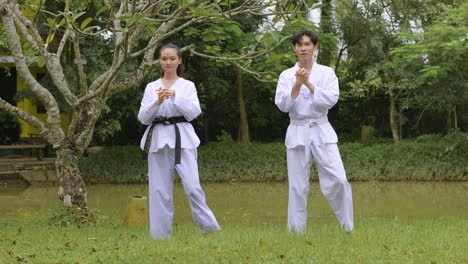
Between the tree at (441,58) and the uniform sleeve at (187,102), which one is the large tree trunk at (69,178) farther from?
the tree at (441,58)

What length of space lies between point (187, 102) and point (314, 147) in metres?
1.19

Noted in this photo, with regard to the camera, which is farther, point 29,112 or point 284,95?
point 29,112

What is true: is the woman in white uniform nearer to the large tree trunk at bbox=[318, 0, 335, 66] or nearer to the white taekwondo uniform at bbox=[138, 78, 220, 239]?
the white taekwondo uniform at bbox=[138, 78, 220, 239]

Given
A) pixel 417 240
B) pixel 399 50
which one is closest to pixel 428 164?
pixel 399 50

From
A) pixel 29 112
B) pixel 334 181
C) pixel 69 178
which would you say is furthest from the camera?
pixel 29 112

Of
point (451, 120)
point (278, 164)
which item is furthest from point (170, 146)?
point (451, 120)

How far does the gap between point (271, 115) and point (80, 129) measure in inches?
563

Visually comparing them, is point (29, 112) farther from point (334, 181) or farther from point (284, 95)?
point (334, 181)

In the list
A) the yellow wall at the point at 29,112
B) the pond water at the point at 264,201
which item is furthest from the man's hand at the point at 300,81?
the yellow wall at the point at 29,112

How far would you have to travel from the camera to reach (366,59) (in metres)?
21.5

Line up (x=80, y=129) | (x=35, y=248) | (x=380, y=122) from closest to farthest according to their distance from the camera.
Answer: (x=35, y=248) < (x=80, y=129) < (x=380, y=122)

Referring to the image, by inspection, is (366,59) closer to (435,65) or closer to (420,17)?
(420,17)

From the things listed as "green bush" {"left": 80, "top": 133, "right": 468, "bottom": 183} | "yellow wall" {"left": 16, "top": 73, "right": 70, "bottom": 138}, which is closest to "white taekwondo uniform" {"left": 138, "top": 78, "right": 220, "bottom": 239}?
"green bush" {"left": 80, "top": 133, "right": 468, "bottom": 183}

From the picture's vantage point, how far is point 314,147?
5.86 meters
